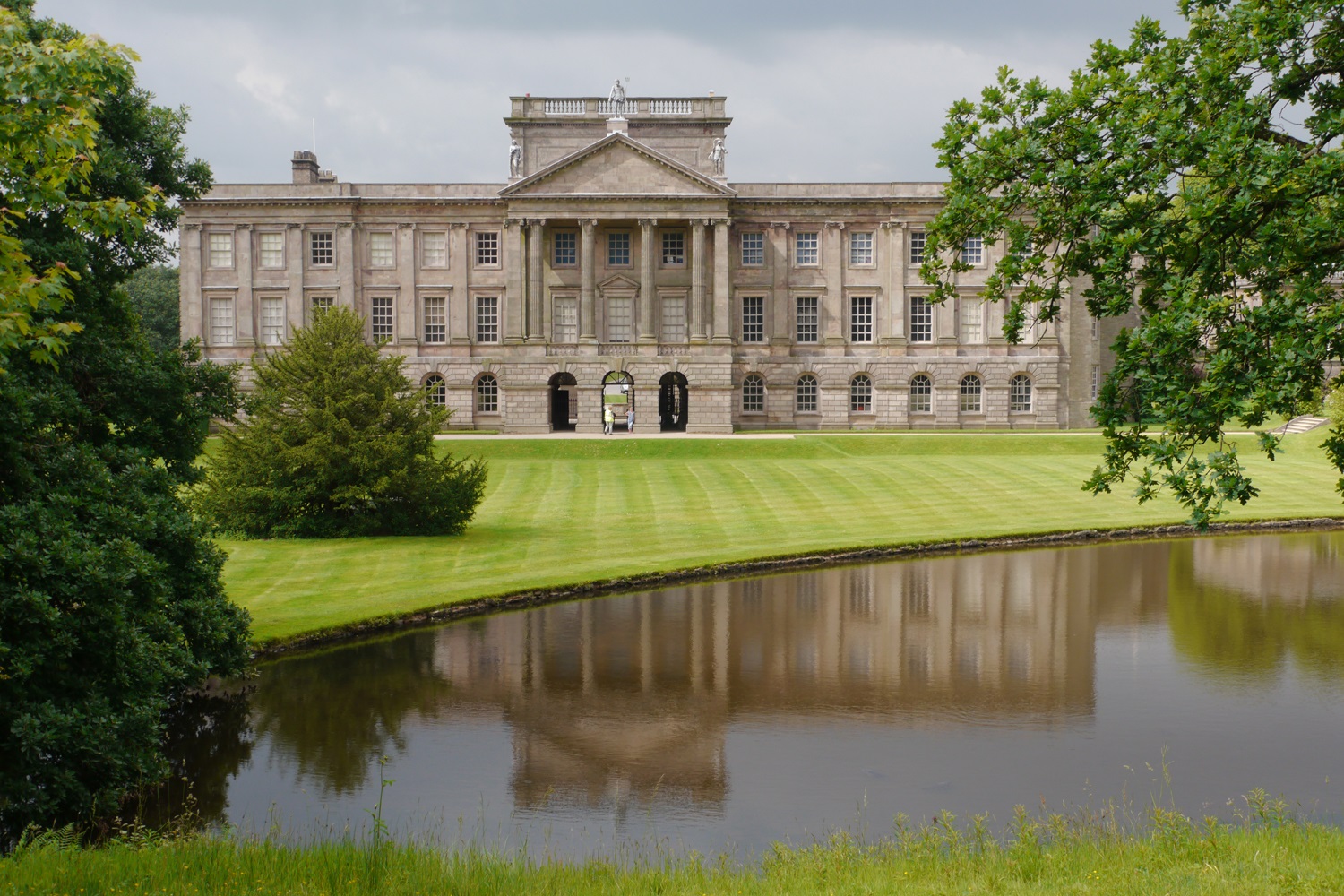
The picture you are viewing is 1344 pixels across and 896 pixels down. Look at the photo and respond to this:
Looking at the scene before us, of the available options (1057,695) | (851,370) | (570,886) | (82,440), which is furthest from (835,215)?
(570,886)

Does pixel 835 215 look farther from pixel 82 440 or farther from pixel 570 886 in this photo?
pixel 570 886

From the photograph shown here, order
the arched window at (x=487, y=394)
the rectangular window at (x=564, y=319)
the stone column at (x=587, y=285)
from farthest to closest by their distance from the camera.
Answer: the arched window at (x=487, y=394), the rectangular window at (x=564, y=319), the stone column at (x=587, y=285)

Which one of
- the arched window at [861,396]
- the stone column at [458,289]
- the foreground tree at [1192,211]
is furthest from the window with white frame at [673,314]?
the foreground tree at [1192,211]

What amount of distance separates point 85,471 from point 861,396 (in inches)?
2039

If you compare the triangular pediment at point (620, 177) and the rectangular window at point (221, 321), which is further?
the rectangular window at point (221, 321)

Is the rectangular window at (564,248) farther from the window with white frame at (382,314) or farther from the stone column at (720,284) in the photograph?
the window with white frame at (382,314)

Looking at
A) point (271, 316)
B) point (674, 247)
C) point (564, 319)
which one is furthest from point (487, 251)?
point (271, 316)

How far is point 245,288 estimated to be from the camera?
199 ft

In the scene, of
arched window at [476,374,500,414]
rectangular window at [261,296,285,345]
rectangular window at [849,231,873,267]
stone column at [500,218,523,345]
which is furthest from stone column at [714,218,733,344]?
rectangular window at [261,296,285,345]

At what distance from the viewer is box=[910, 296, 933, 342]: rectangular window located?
61.8 m

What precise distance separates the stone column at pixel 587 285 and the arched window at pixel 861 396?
14016 millimetres

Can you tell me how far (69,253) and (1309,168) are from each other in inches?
503

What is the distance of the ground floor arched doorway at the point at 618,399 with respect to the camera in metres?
59.2

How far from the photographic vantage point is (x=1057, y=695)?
16328 millimetres
